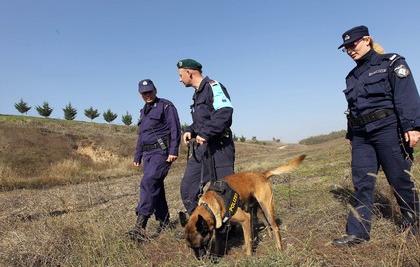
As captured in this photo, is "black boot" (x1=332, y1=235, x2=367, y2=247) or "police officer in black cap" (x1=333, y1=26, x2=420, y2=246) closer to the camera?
"police officer in black cap" (x1=333, y1=26, x2=420, y2=246)

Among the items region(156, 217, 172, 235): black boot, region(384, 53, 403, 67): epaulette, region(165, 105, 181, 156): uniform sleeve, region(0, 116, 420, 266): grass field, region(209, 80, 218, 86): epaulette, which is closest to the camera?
region(0, 116, 420, 266): grass field

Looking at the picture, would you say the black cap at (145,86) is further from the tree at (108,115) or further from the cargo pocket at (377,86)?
the tree at (108,115)

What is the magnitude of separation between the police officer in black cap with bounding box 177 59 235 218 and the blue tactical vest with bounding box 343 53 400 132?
56.3 inches

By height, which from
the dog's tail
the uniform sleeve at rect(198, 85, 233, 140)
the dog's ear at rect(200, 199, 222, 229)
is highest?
the uniform sleeve at rect(198, 85, 233, 140)

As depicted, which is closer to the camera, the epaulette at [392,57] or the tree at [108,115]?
the epaulette at [392,57]

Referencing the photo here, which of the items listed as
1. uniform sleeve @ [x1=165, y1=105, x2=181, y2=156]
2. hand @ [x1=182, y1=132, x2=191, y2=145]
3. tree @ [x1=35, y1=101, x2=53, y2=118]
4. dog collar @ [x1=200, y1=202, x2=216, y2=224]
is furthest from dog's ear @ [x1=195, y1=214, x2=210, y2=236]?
tree @ [x1=35, y1=101, x2=53, y2=118]

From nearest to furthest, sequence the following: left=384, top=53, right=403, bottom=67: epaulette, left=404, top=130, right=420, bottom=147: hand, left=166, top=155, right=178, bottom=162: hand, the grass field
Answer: the grass field < left=404, top=130, right=420, bottom=147: hand < left=384, top=53, right=403, bottom=67: epaulette < left=166, top=155, right=178, bottom=162: hand

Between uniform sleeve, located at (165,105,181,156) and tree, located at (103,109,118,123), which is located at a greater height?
tree, located at (103,109,118,123)

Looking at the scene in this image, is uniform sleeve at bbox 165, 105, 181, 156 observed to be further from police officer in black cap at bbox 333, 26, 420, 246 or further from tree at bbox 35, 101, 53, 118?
tree at bbox 35, 101, 53, 118

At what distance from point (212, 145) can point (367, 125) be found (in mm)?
1852

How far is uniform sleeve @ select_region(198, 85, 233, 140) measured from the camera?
4.85 meters

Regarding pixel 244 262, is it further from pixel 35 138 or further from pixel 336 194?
pixel 35 138

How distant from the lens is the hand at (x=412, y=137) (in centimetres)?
392

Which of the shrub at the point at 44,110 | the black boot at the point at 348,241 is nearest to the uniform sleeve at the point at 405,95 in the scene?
the black boot at the point at 348,241
